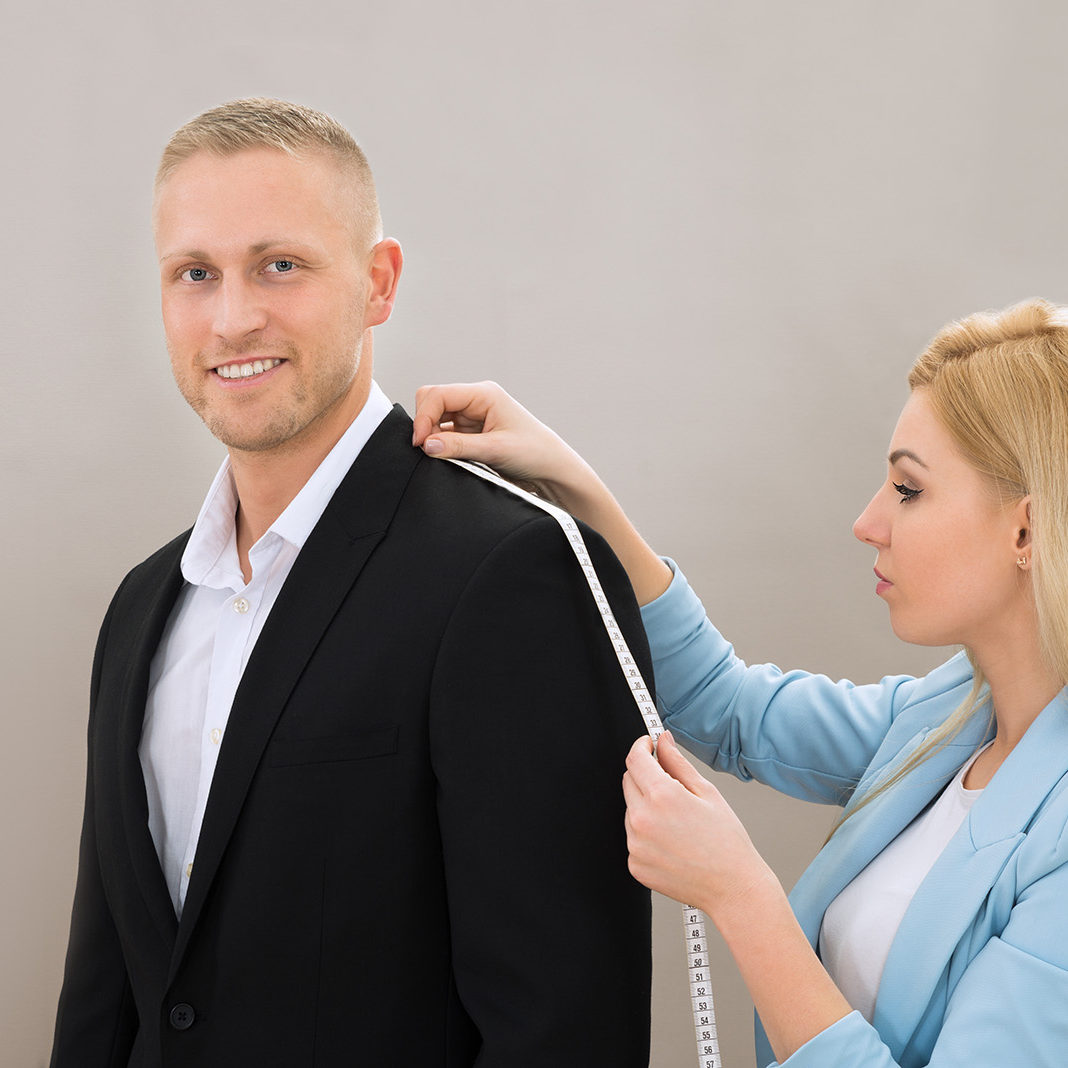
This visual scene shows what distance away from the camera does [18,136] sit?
8.87 feet

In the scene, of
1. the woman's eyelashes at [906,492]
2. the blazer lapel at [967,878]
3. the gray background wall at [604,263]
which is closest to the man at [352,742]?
the blazer lapel at [967,878]

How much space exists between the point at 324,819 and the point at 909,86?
2.71m

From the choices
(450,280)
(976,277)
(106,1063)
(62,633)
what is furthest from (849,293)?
(106,1063)

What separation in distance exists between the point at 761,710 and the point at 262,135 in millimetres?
1388

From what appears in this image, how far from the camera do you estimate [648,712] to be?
5.16ft

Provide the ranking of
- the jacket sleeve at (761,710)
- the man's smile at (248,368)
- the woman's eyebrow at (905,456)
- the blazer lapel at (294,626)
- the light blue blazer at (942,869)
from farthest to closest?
the jacket sleeve at (761,710)
the woman's eyebrow at (905,456)
the man's smile at (248,368)
the blazer lapel at (294,626)
the light blue blazer at (942,869)

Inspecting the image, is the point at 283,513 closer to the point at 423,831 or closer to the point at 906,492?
the point at 423,831

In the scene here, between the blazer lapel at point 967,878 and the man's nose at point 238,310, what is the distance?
1.22m

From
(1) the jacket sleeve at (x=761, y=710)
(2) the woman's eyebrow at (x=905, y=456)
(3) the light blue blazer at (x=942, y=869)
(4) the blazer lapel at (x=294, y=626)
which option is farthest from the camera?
(1) the jacket sleeve at (x=761, y=710)

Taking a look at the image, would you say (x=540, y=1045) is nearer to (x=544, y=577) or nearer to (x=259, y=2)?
(x=544, y=577)

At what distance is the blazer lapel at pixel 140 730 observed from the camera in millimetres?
1671

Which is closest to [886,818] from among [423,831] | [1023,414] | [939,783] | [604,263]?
[939,783]

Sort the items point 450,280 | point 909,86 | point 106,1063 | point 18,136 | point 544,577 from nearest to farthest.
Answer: point 544,577 → point 106,1063 → point 18,136 → point 450,280 → point 909,86

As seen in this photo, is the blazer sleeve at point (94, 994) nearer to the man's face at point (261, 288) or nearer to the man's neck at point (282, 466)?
the man's neck at point (282, 466)
